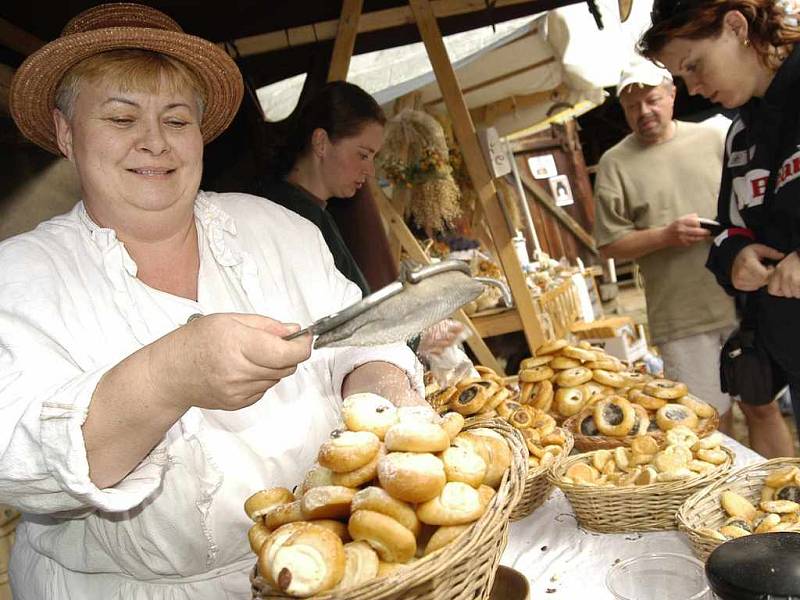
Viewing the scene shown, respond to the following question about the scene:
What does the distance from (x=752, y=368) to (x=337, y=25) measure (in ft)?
8.32

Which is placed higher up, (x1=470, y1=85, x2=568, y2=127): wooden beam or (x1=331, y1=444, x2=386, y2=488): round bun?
(x1=470, y1=85, x2=568, y2=127): wooden beam

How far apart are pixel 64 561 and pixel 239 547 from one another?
0.43m

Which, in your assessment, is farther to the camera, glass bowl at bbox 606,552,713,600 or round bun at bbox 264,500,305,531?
glass bowl at bbox 606,552,713,600

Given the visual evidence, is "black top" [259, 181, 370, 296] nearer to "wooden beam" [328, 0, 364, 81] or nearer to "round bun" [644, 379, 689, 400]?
"wooden beam" [328, 0, 364, 81]

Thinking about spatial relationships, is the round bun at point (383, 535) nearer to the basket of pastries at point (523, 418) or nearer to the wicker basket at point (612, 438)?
the basket of pastries at point (523, 418)

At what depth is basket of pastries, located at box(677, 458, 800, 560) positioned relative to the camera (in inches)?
58.6

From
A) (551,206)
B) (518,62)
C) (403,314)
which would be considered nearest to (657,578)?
(403,314)

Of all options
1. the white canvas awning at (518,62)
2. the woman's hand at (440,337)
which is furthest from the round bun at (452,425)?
the white canvas awning at (518,62)

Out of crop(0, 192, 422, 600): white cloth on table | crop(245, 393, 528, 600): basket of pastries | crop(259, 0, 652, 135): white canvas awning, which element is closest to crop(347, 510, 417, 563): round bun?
crop(245, 393, 528, 600): basket of pastries

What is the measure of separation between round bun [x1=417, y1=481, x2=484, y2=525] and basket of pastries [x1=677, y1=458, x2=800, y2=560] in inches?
25.9

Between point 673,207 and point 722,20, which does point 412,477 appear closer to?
point 722,20

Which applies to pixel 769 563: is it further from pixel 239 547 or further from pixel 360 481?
pixel 239 547

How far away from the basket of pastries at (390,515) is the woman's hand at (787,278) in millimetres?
1583

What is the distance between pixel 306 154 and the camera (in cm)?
309
